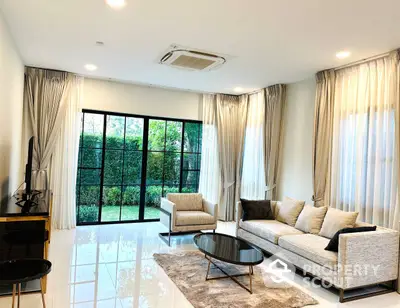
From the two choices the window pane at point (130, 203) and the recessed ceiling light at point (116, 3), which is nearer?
the recessed ceiling light at point (116, 3)

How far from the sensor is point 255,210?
496 centimetres

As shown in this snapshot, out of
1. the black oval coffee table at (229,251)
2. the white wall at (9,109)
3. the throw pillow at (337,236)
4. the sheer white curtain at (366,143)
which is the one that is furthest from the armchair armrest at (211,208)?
the white wall at (9,109)

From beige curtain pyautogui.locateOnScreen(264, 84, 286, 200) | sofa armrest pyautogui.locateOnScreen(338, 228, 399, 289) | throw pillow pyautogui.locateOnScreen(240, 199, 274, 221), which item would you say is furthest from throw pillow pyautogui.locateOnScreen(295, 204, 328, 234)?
beige curtain pyautogui.locateOnScreen(264, 84, 286, 200)

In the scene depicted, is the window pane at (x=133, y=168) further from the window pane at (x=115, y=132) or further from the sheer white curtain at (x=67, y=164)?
the sheer white curtain at (x=67, y=164)

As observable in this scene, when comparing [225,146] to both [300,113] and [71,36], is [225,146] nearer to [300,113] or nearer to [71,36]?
[300,113]

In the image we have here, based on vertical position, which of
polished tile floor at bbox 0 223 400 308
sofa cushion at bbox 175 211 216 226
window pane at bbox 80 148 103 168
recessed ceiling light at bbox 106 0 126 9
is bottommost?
polished tile floor at bbox 0 223 400 308

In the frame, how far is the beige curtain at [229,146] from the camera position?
680 centimetres

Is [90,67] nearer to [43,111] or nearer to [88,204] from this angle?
[43,111]

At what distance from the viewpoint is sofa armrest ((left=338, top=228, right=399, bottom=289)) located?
125 inches

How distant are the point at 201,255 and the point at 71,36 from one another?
11.2 feet

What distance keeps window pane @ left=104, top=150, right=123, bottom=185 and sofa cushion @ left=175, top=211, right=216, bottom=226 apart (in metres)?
1.71

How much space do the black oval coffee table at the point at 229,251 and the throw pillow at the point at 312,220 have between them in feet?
3.09

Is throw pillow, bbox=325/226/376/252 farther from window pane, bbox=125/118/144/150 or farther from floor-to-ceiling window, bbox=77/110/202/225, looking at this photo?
window pane, bbox=125/118/144/150

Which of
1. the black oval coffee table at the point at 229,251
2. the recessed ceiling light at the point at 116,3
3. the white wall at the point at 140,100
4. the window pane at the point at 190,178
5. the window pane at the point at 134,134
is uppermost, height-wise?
the recessed ceiling light at the point at 116,3
